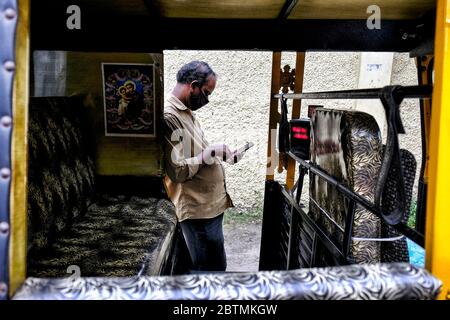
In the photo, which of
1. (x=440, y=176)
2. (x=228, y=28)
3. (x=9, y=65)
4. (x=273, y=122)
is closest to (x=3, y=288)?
(x=9, y=65)

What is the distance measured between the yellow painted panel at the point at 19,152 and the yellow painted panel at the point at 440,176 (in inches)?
38.7

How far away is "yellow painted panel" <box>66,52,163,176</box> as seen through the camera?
11.1ft

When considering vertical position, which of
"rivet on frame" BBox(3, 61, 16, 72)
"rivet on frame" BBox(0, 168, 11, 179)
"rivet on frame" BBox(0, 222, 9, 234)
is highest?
"rivet on frame" BBox(3, 61, 16, 72)

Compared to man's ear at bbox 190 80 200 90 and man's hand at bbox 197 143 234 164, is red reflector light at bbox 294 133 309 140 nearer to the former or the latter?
man's hand at bbox 197 143 234 164

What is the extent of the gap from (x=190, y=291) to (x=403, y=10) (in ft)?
6.92

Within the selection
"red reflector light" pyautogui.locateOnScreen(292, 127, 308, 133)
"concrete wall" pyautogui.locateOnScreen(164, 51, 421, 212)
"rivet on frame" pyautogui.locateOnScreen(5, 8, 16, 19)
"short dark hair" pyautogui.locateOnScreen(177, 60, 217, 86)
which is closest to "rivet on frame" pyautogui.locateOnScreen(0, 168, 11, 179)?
"rivet on frame" pyautogui.locateOnScreen(5, 8, 16, 19)

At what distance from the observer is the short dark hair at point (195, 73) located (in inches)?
123

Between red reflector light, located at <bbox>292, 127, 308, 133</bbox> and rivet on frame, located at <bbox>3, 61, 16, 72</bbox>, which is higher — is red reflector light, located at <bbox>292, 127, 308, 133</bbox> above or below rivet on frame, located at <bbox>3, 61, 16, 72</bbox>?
below

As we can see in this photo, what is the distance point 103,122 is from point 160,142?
554 mm

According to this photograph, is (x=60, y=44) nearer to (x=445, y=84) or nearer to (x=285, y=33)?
(x=285, y=33)

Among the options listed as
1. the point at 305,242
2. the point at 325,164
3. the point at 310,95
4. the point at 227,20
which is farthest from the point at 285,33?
the point at 305,242

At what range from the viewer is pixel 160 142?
3607 millimetres

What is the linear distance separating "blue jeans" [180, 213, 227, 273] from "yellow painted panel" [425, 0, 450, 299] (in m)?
2.43

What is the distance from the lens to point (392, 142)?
3.56 feet
